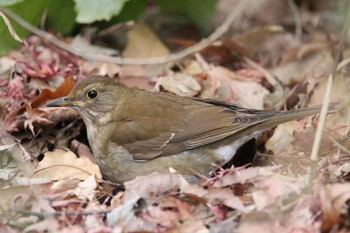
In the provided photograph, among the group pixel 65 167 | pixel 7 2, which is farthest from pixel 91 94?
pixel 7 2

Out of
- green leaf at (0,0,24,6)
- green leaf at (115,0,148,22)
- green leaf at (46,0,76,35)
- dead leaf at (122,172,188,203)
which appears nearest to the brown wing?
dead leaf at (122,172,188,203)

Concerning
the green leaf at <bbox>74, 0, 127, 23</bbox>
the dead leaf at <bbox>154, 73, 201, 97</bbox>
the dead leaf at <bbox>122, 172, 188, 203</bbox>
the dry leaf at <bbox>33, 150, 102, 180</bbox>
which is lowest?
the dry leaf at <bbox>33, 150, 102, 180</bbox>

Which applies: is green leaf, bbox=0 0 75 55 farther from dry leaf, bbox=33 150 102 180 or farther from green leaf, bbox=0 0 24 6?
dry leaf, bbox=33 150 102 180

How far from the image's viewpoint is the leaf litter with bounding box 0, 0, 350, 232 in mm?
4668

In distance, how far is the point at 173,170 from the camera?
5.60 metres

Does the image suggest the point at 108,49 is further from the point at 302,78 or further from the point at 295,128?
the point at 295,128

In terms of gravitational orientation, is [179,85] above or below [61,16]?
below

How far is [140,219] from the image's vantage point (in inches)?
185

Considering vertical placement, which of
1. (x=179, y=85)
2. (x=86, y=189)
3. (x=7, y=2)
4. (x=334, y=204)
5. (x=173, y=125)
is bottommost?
(x=86, y=189)

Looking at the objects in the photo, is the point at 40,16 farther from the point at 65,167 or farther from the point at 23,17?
the point at 65,167

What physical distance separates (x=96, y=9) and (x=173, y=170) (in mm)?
1802

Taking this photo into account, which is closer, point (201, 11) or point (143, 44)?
point (143, 44)

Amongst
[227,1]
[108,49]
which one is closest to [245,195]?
[108,49]

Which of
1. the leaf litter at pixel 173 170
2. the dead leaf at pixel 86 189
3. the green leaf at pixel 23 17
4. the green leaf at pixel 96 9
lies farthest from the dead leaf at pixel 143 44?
the dead leaf at pixel 86 189
